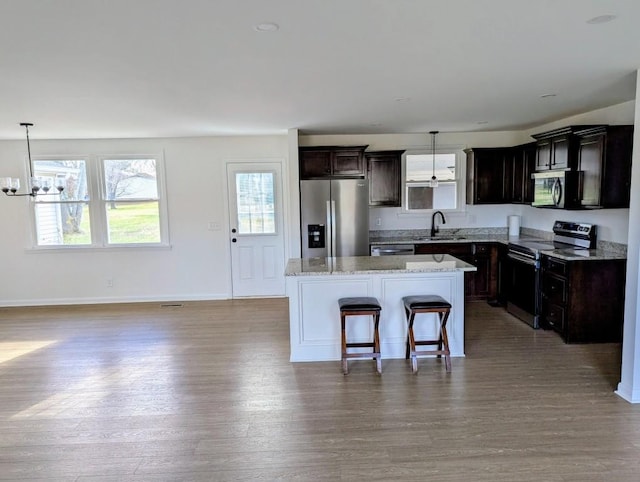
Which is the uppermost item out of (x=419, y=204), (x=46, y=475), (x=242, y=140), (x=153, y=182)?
(x=242, y=140)

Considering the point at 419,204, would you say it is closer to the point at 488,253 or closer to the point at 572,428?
the point at 488,253

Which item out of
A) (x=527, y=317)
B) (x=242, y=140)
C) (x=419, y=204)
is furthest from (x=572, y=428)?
(x=242, y=140)

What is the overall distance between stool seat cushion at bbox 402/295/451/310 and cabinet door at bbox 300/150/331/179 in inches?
102

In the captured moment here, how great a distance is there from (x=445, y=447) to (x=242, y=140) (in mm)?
5031

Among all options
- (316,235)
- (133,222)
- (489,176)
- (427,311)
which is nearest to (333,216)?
(316,235)

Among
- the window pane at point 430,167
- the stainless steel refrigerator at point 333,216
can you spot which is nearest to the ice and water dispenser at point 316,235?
the stainless steel refrigerator at point 333,216

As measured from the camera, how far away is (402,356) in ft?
13.3

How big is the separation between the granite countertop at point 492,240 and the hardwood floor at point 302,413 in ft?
2.93

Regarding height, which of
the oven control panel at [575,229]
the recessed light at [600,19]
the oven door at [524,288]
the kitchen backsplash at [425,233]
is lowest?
the oven door at [524,288]

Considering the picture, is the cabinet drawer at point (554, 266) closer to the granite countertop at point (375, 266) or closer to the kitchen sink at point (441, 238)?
the granite countertop at point (375, 266)

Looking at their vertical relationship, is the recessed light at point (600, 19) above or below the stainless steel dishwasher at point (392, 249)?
above

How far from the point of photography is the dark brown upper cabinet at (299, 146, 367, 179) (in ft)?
19.1

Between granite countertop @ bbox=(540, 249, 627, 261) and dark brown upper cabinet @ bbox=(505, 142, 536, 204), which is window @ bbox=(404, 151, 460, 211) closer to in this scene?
dark brown upper cabinet @ bbox=(505, 142, 536, 204)

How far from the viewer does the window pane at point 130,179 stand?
20.7 ft
